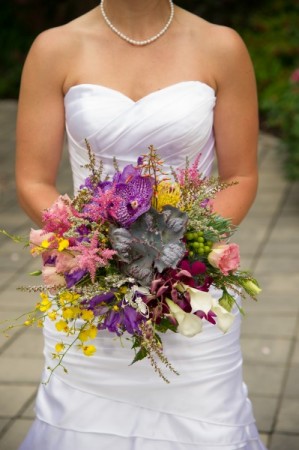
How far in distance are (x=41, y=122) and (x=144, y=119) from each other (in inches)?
13.4

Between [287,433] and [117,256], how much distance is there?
237cm

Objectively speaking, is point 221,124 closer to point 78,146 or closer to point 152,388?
point 78,146

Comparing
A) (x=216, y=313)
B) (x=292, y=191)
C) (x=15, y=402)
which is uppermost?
(x=216, y=313)

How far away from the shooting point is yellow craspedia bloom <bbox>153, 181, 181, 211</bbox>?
3041mm

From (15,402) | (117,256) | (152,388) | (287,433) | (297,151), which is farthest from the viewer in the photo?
(297,151)

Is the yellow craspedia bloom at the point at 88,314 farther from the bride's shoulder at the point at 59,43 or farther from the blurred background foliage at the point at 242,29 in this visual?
the blurred background foliage at the point at 242,29

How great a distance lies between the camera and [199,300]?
116 inches

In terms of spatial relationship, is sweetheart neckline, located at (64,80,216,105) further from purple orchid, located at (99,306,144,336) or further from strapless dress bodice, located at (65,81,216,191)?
purple orchid, located at (99,306,144,336)

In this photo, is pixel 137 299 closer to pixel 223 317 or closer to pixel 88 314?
pixel 88 314

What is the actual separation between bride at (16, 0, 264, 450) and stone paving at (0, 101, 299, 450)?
4.67 feet

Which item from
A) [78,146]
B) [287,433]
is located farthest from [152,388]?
[287,433]

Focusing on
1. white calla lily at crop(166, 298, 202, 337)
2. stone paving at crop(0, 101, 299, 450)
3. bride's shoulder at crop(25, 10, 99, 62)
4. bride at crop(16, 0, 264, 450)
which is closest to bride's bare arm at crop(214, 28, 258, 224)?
bride at crop(16, 0, 264, 450)

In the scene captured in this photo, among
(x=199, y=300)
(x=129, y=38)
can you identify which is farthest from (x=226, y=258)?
(x=129, y=38)

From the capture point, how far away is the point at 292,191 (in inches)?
390
